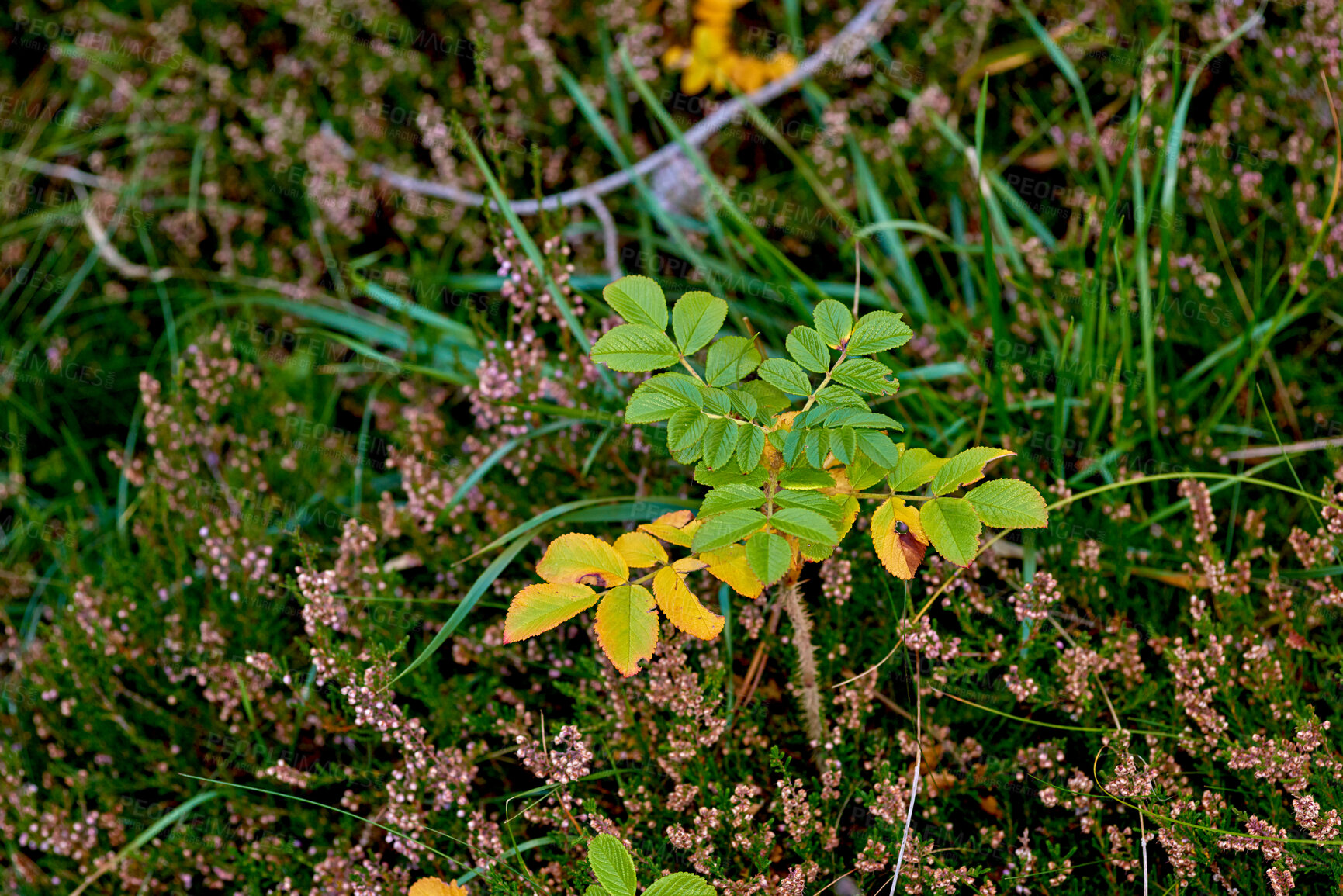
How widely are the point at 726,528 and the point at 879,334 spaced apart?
434 mm

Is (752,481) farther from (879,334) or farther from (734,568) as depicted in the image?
(879,334)

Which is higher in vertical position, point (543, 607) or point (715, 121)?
point (715, 121)

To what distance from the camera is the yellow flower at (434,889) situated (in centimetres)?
173

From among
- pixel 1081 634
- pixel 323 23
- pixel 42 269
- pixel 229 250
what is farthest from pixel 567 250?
pixel 42 269

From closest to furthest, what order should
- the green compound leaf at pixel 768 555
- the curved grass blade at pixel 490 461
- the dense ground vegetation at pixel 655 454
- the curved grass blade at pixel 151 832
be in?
the green compound leaf at pixel 768 555 → the dense ground vegetation at pixel 655 454 → the curved grass blade at pixel 151 832 → the curved grass blade at pixel 490 461

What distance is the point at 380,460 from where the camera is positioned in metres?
2.95

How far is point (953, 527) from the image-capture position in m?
1.59

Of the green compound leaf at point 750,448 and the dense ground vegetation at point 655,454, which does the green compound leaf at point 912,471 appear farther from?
the green compound leaf at point 750,448

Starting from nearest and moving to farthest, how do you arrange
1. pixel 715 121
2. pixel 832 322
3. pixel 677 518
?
pixel 832 322 < pixel 677 518 < pixel 715 121

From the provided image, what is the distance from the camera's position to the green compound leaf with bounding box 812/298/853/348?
5.54ft

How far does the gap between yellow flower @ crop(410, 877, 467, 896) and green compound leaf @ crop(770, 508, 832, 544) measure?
84cm

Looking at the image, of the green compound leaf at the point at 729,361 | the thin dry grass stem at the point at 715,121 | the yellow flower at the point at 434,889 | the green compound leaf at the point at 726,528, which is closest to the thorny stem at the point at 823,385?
the green compound leaf at the point at 729,361

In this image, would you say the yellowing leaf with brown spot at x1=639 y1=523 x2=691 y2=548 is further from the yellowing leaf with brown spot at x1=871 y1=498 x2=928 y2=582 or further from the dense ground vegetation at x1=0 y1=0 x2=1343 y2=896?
the yellowing leaf with brown spot at x1=871 y1=498 x2=928 y2=582

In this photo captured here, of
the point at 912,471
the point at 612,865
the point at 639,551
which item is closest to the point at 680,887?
the point at 612,865
